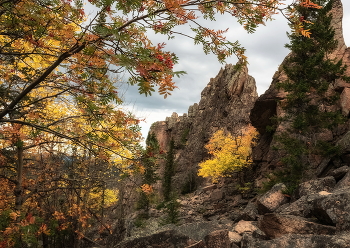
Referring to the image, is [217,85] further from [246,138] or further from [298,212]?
[298,212]

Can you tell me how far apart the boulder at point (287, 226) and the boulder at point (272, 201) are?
5.69 meters

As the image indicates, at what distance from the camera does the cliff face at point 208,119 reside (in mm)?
46656

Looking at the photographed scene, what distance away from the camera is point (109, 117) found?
14.7 ft

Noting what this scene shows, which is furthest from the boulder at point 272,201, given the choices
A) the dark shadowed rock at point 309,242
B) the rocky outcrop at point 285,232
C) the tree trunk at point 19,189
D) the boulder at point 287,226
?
the tree trunk at point 19,189

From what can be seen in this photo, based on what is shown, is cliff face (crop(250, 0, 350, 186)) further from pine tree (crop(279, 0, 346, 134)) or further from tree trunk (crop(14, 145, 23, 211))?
tree trunk (crop(14, 145, 23, 211))

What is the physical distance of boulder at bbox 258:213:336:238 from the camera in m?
5.23

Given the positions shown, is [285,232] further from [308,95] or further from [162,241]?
[308,95]

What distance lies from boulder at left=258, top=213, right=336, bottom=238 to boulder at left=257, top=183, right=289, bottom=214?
5.69 meters

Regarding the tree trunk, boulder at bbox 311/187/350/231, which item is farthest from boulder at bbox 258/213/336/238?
the tree trunk

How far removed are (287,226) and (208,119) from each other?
5040 centimetres

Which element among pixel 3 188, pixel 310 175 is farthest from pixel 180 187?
pixel 3 188

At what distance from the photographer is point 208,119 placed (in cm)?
5553

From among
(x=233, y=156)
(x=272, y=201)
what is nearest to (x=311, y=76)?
(x=272, y=201)

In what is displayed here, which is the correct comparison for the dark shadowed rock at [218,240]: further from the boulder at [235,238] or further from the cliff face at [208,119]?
the cliff face at [208,119]
